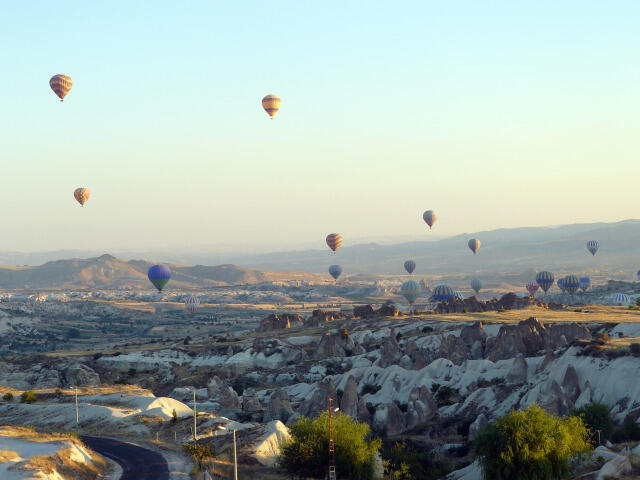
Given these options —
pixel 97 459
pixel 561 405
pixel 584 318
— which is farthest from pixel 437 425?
pixel 584 318

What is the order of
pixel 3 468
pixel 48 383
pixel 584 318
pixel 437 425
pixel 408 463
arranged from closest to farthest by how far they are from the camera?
pixel 3 468
pixel 408 463
pixel 437 425
pixel 48 383
pixel 584 318

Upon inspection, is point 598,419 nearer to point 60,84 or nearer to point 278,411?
point 278,411

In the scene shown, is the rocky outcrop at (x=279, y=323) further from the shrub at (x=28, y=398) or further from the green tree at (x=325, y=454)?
the green tree at (x=325, y=454)

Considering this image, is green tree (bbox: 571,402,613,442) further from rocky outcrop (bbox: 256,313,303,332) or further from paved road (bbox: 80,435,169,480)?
rocky outcrop (bbox: 256,313,303,332)

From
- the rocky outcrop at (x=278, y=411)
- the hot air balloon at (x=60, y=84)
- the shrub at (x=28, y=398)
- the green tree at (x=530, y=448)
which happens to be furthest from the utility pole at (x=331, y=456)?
the hot air balloon at (x=60, y=84)

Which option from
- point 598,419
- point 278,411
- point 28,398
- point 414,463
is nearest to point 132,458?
point 414,463

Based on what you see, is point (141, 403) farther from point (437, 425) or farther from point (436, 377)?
point (436, 377)
